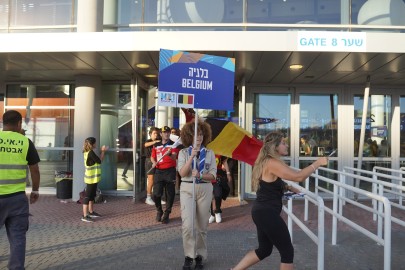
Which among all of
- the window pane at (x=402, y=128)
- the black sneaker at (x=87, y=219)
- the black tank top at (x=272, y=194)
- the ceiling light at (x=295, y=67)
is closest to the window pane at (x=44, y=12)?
the black sneaker at (x=87, y=219)

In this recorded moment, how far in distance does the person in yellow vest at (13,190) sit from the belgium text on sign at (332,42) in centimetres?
487

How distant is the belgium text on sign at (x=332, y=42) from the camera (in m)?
6.96

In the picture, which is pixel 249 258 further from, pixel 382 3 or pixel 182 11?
pixel 382 3

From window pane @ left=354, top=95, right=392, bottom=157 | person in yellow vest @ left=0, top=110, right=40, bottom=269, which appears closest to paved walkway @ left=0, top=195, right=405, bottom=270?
person in yellow vest @ left=0, top=110, right=40, bottom=269

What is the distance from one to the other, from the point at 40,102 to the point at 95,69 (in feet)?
8.61

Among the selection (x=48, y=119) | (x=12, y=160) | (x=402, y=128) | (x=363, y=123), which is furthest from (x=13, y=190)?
(x=402, y=128)

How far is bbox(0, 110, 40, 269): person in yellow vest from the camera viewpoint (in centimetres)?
406

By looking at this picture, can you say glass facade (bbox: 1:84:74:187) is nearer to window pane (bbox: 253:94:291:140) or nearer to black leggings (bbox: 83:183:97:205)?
black leggings (bbox: 83:183:97:205)

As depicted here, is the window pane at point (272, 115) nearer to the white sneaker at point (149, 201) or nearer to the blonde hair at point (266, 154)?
the white sneaker at point (149, 201)

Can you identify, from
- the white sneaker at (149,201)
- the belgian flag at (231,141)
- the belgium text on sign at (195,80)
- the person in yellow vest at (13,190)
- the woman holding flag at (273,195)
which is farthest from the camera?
the white sneaker at (149,201)

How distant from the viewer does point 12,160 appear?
414 cm

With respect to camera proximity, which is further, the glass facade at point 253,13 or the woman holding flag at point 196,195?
the glass facade at point 253,13

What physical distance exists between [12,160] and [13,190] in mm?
314

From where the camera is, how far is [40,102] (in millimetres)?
10688
